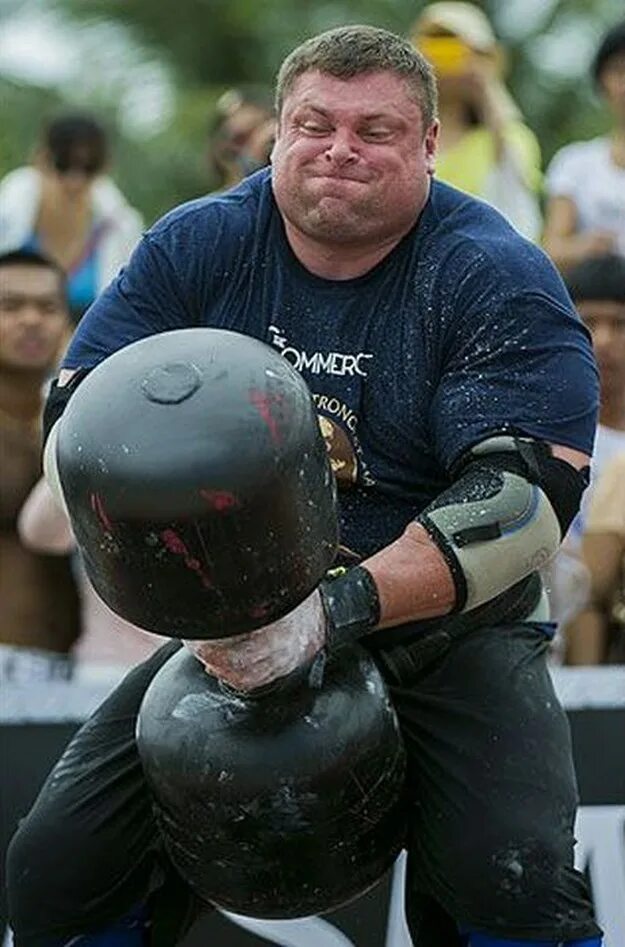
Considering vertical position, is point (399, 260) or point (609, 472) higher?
point (399, 260)

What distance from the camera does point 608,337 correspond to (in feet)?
21.2

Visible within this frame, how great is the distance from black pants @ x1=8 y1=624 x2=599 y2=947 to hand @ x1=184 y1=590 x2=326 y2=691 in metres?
0.45

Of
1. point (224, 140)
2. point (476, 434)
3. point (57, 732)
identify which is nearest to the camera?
point (476, 434)

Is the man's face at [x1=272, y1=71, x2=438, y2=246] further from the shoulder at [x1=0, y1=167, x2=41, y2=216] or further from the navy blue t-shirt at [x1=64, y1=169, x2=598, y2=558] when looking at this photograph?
the shoulder at [x1=0, y1=167, x2=41, y2=216]

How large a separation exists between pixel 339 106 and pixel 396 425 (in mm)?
576

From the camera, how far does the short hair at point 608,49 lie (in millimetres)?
7559

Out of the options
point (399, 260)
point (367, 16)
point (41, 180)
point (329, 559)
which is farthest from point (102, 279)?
point (367, 16)

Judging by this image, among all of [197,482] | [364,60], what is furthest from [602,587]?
[197,482]

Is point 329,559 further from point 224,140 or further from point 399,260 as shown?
point 224,140

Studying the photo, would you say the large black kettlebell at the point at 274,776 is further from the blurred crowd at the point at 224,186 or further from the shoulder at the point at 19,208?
the shoulder at the point at 19,208

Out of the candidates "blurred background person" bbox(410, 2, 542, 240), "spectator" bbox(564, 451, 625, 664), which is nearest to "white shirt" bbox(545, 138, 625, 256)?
"blurred background person" bbox(410, 2, 542, 240)

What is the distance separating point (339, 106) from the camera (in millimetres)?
3588

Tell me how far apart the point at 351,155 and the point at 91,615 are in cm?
311

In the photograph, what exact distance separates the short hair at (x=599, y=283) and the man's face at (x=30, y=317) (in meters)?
1.69
